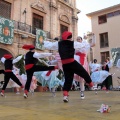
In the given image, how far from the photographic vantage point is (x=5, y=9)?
51.1 feet

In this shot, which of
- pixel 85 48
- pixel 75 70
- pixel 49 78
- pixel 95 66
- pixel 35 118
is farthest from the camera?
pixel 95 66

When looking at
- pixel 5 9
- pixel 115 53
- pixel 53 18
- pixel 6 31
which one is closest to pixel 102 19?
pixel 115 53

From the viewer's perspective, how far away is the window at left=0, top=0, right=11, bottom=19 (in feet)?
50.3

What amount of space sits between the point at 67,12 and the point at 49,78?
583 inches

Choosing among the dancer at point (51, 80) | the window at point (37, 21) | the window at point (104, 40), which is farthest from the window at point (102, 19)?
the dancer at point (51, 80)

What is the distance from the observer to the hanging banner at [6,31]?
46.5 feet

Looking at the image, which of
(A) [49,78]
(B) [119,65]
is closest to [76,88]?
(A) [49,78]

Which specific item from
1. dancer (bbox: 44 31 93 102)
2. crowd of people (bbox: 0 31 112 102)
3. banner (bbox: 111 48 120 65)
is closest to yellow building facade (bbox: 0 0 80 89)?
banner (bbox: 111 48 120 65)

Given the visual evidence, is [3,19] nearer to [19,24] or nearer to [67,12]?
[19,24]

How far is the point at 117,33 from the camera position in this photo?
24234 mm

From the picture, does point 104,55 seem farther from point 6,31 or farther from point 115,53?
point 6,31

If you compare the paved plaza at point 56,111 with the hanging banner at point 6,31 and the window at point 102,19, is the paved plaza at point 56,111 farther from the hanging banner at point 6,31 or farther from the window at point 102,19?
the window at point 102,19

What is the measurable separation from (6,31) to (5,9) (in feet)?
7.13

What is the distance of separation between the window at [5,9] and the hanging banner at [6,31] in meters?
1.09
